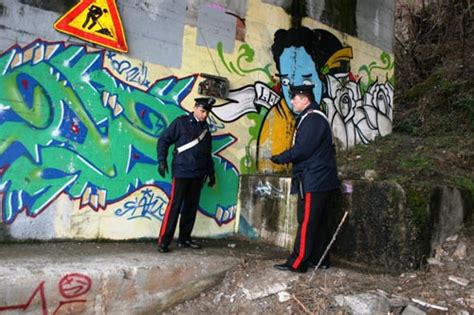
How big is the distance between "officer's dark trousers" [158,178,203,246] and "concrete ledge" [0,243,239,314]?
0.25 metres

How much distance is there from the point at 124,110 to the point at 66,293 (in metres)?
2.37

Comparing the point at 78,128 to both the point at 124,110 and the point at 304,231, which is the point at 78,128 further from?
the point at 304,231

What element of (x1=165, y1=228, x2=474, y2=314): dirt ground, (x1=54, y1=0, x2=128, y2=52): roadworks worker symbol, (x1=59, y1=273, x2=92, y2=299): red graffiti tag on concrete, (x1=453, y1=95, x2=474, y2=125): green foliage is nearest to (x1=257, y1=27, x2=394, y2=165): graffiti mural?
(x1=453, y1=95, x2=474, y2=125): green foliage

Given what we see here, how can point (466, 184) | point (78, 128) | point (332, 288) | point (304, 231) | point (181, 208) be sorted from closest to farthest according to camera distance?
point (332, 288), point (304, 231), point (78, 128), point (181, 208), point (466, 184)

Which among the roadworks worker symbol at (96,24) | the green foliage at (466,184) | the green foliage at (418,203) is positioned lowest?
the green foliage at (418,203)

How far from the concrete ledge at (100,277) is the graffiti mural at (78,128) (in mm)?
616

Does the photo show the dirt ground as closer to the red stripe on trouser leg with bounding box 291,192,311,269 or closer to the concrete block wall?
the red stripe on trouser leg with bounding box 291,192,311,269

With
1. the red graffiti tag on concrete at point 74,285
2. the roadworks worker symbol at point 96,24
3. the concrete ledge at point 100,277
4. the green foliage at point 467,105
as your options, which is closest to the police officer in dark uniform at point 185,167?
the concrete ledge at point 100,277

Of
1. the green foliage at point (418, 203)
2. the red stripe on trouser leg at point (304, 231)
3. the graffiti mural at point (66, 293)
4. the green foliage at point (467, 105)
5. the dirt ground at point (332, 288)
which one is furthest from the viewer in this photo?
the green foliage at point (467, 105)

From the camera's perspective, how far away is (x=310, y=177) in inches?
176

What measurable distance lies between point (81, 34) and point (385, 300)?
4281mm

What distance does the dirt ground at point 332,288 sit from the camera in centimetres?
401

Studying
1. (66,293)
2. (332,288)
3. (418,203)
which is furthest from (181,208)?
(418,203)

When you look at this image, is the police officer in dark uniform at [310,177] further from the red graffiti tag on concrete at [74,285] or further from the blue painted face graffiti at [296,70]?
the blue painted face graffiti at [296,70]
